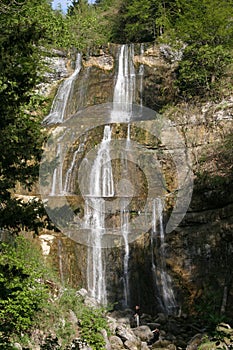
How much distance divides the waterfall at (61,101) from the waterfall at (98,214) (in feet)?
13.4

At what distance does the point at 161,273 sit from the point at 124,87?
34.9ft

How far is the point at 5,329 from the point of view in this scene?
7.02 metres

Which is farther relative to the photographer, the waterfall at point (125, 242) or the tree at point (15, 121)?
the waterfall at point (125, 242)

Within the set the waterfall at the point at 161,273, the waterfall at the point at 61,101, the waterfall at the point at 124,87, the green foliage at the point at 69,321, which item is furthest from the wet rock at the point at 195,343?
the waterfall at the point at 61,101

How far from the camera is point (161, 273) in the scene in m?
15.1

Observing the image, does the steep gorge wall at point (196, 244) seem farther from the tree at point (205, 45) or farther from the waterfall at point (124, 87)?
the waterfall at point (124, 87)

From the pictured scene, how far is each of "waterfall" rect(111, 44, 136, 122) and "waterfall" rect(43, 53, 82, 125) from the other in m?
2.48

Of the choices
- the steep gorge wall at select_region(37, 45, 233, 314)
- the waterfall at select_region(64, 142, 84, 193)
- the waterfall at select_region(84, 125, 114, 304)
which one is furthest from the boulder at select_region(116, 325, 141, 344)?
the waterfall at select_region(64, 142, 84, 193)

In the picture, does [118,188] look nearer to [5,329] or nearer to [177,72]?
[177,72]

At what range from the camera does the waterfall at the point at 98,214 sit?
1484cm

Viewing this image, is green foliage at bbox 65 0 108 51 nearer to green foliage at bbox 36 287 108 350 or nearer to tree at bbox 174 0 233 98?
tree at bbox 174 0 233 98

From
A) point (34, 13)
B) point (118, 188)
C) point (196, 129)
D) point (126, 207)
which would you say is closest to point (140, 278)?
point (126, 207)

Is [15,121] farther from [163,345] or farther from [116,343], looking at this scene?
[163,345]

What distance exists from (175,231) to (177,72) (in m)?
9.57
